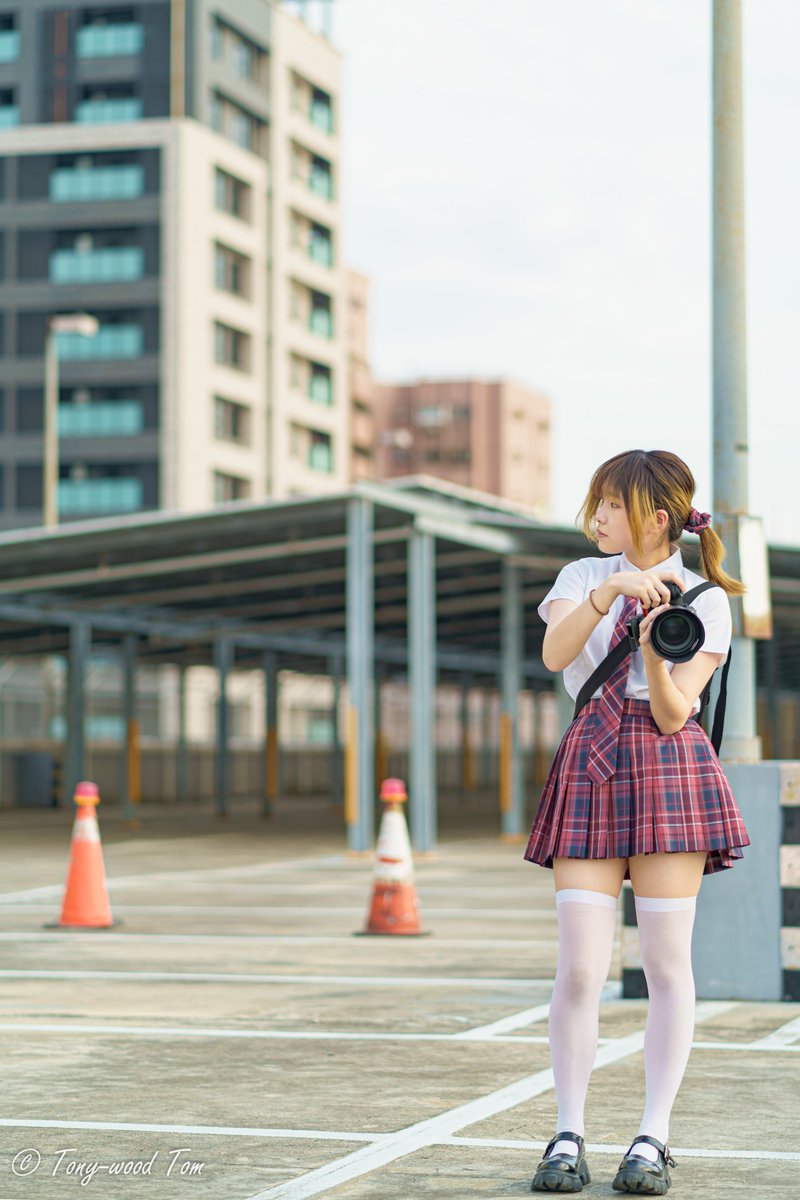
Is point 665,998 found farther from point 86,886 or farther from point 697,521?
point 86,886

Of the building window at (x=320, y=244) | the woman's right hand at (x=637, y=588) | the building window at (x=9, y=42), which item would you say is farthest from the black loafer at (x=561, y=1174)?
the building window at (x=320, y=244)

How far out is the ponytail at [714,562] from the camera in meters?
5.18

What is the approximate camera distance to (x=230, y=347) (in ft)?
243

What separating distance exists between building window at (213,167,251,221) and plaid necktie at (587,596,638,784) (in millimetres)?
70025

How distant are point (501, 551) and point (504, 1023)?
16.3 m

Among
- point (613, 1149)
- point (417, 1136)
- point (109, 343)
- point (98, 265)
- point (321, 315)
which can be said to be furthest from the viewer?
point (321, 315)

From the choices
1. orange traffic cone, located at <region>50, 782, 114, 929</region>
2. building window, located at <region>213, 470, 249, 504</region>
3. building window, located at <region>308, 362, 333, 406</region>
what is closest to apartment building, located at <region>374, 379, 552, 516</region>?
building window, located at <region>308, 362, 333, 406</region>

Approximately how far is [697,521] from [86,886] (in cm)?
894

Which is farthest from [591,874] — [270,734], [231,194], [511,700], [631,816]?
[231,194]

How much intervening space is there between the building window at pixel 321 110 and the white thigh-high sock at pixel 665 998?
257 feet

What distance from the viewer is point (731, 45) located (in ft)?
32.0

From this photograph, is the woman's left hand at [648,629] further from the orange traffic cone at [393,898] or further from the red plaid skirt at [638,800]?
the orange traffic cone at [393,898]

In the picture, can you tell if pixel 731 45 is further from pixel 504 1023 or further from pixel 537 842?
pixel 537 842

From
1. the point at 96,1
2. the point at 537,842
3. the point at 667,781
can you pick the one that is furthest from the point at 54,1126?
the point at 96,1
